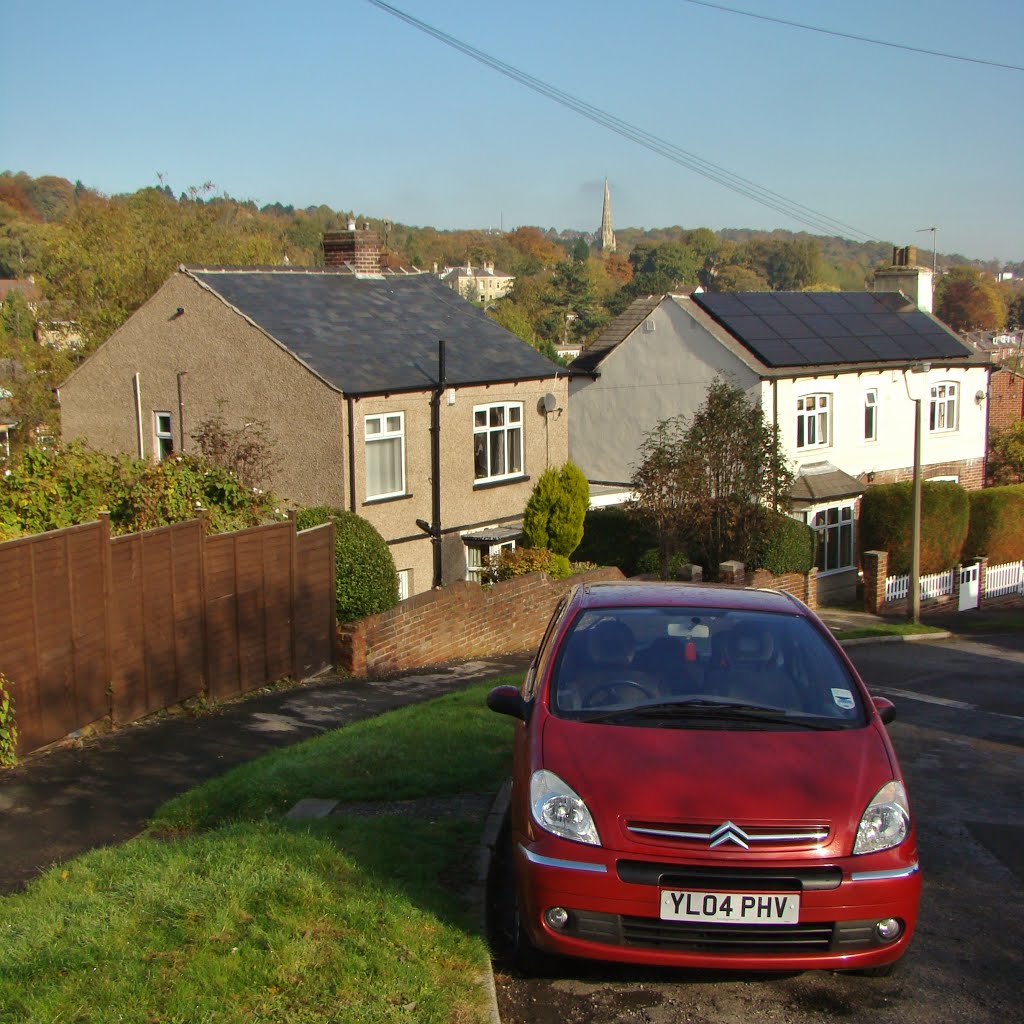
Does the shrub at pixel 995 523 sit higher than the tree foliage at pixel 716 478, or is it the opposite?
the tree foliage at pixel 716 478

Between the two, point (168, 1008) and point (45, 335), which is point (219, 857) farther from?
point (45, 335)

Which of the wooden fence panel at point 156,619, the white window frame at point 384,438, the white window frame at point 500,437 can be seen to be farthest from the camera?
the white window frame at point 500,437

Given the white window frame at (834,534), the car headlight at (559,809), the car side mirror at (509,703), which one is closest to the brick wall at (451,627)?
the car side mirror at (509,703)

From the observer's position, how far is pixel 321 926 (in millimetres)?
5172

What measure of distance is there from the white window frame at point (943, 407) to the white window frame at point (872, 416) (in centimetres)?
290

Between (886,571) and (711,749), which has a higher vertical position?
(711,749)

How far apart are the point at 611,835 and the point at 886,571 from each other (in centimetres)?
2702

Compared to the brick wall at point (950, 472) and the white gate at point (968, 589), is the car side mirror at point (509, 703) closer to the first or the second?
the white gate at point (968, 589)

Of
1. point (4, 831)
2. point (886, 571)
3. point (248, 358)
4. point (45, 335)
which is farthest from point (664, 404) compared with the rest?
point (4, 831)

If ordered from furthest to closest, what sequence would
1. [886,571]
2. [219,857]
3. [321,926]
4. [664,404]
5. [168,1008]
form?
[664,404]
[886,571]
[219,857]
[321,926]
[168,1008]

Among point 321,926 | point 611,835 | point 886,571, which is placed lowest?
point 886,571

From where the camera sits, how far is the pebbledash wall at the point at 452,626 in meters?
15.0

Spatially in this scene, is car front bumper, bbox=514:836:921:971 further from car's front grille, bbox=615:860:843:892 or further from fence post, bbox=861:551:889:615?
fence post, bbox=861:551:889:615

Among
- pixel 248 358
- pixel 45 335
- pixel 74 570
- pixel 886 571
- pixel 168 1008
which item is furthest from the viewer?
pixel 45 335
